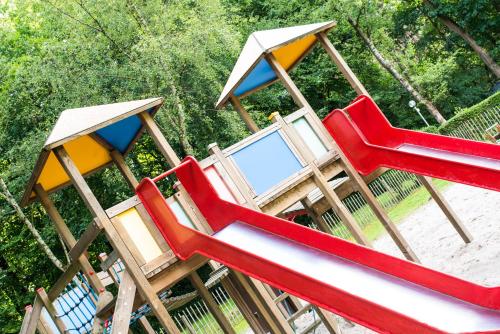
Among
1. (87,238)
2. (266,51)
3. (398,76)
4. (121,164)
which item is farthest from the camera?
(398,76)

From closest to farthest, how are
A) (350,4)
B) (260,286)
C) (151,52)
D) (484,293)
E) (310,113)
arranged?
1. (484,293)
2. (260,286)
3. (310,113)
4. (151,52)
5. (350,4)

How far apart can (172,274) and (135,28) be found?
625 inches

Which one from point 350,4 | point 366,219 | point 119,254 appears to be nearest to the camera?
point 119,254

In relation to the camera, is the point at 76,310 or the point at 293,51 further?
the point at 293,51

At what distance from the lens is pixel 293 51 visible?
38.6 feet

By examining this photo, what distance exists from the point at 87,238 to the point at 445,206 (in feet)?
21.8

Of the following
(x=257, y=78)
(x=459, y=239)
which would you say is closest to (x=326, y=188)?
(x=257, y=78)

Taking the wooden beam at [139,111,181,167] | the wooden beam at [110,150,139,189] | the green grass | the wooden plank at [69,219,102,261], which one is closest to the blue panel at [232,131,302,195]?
the wooden beam at [139,111,181,167]

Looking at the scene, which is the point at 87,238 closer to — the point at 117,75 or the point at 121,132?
the point at 121,132

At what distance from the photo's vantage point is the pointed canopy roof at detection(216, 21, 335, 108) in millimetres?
9664

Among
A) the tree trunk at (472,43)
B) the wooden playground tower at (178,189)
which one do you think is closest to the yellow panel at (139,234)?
the wooden playground tower at (178,189)

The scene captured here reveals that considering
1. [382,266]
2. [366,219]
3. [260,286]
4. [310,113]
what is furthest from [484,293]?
[366,219]

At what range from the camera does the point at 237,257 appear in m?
6.67

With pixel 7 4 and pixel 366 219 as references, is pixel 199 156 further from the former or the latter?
pixel 7 4
